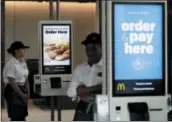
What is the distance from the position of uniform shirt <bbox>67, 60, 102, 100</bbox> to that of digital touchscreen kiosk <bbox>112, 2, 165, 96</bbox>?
663mm

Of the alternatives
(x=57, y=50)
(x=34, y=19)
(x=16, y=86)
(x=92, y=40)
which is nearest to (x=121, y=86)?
(x=92, y=40)

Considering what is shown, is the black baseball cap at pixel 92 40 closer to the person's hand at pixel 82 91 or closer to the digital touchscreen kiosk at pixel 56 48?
the person's hand at pixel 82 91

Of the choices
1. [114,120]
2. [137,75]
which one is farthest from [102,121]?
[137,75]

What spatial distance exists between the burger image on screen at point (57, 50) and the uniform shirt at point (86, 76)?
1454 mm

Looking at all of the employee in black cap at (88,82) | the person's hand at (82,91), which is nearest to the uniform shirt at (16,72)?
the employee in black cap at (88,82)

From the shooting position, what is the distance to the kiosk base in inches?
162

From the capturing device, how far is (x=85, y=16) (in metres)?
12.4

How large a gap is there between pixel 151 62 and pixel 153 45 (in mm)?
154

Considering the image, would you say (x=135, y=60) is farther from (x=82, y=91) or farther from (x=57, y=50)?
(x=57, y=50)

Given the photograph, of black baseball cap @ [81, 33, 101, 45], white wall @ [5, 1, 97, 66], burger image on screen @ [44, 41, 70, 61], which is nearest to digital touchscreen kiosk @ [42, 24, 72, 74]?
burger image on screen @ [44, 41, 70, 61]

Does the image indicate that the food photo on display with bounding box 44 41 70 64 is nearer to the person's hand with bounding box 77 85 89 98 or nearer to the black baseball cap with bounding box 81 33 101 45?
the black baseball cap with bounding box 81 33 101 45

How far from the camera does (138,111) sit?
13.5 ft

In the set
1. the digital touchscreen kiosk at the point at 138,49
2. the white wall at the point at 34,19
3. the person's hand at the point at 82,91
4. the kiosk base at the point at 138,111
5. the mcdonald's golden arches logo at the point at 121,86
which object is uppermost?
the white wall at the point at 34,19

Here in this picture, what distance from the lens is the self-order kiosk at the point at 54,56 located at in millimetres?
6340
